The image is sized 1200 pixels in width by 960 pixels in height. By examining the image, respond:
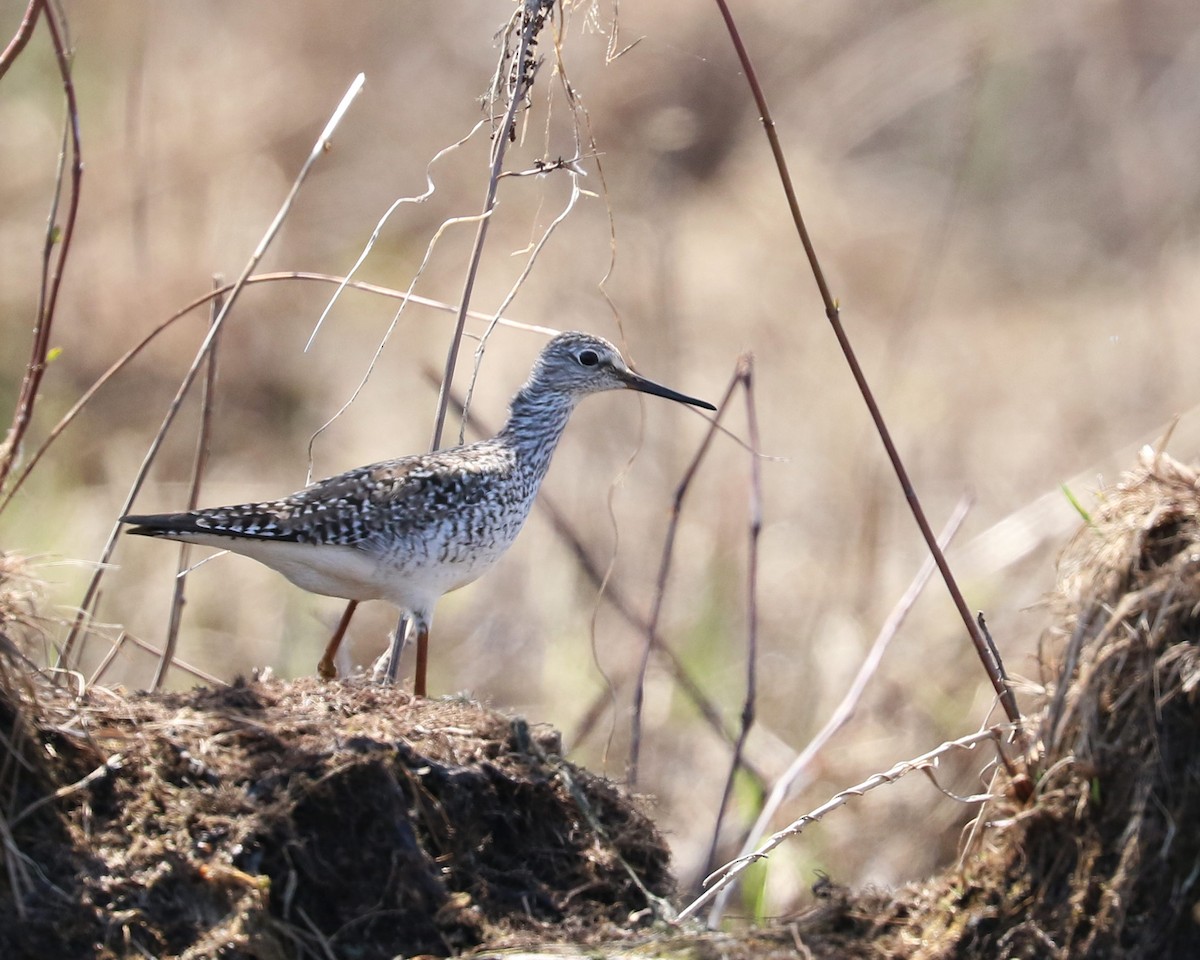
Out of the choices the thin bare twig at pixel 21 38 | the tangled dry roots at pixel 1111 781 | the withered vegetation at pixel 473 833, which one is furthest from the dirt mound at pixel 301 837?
the thin bare twig at pixel 21 38

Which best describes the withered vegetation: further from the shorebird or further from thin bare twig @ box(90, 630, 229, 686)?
the shorebird

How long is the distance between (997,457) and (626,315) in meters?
3.22

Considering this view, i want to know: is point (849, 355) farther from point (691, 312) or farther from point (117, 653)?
point (691, 312)

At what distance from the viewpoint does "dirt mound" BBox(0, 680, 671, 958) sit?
322cm

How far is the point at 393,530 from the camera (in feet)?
18.0

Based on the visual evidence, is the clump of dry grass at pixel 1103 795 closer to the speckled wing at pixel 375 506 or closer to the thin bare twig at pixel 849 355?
the thin bare twig at pixel 849 355

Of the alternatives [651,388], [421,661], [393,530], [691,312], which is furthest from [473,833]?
[691,312]

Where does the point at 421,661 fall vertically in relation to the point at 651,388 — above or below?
below

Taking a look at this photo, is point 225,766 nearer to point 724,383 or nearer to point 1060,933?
point 1060,933

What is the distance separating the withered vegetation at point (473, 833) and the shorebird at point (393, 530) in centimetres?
154

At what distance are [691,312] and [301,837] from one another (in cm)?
998

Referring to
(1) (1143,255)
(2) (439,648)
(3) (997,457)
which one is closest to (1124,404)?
(3) (997,457)

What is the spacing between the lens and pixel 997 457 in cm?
1189

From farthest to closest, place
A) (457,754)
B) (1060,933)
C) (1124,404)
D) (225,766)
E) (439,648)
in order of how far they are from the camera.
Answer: (1124,404) < (439,648) < (457,754) < (225,766) < (1060,933)
